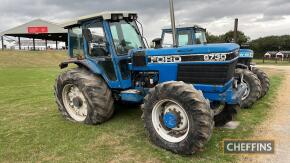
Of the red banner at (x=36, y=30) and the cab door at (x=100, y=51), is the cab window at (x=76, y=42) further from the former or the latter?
the red banner at (x=36, y=30)

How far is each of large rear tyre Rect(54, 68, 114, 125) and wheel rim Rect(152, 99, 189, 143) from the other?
149cm

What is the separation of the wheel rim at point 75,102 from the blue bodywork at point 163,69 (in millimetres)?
709

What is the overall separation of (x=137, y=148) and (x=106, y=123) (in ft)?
5.47

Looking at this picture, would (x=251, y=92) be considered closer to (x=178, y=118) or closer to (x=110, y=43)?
(x=178, y=118)

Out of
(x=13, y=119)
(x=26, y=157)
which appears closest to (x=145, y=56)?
(x=26, y=157)

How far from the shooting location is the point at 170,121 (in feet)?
17.6

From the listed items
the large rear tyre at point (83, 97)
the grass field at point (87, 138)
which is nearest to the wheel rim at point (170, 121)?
the grass field at point (87, 138)

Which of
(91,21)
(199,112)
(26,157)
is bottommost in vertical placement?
(26,157)

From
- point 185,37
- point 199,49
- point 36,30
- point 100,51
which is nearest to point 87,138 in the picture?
point 100,51

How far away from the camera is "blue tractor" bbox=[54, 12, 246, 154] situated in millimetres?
5093

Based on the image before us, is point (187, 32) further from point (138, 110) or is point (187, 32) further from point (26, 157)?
point (26, 157)

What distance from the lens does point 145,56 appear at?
6.27 meters

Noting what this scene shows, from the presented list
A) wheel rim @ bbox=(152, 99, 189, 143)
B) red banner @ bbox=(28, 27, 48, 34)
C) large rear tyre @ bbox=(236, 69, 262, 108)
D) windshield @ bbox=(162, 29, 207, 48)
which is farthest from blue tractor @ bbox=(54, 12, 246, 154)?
red banner @ bbox=(28, 27, 48, 34)

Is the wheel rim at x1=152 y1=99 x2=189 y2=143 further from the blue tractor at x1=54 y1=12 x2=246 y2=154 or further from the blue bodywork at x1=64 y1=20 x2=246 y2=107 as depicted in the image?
the blue bodywork at x1=64 y1=20 x2=246 y2=107
